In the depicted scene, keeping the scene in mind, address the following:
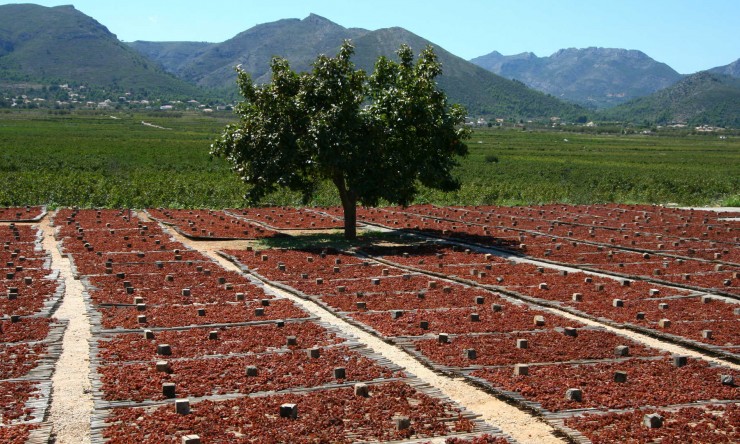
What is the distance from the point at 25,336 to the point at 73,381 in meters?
2.46

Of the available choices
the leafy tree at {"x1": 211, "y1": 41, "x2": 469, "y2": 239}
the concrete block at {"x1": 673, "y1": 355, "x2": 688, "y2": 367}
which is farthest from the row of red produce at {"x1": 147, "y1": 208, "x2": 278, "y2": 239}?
the concrete block at {"x1": 673, "y1": 355, "x2": 688, "y2": 367}

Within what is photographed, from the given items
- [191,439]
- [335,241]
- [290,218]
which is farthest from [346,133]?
[191,439]

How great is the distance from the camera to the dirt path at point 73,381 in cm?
842

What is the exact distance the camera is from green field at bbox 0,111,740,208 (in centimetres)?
3784

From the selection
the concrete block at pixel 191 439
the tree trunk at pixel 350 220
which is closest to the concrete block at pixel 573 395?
the concrete block at pixel 191 439

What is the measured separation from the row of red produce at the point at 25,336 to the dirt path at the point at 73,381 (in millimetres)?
137

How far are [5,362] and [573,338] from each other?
7733 mm

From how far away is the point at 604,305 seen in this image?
1482 cm

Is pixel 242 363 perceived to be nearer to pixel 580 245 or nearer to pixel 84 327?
pixel 84 327

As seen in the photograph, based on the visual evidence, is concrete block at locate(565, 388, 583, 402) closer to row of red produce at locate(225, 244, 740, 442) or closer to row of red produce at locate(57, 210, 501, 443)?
row of red produce at locate(225, 244, 740, 442)

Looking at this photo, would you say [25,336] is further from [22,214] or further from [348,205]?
[22,214]

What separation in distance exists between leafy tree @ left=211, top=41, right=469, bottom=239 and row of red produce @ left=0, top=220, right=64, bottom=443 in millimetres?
6549

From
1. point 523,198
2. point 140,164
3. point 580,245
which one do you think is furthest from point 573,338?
point 140,164

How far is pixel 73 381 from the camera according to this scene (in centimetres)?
1005
